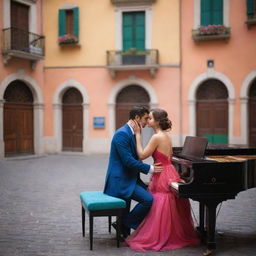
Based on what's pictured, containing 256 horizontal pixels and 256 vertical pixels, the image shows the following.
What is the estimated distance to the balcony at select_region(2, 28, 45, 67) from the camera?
1656 cm

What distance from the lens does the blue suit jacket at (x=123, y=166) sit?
5.00 meters

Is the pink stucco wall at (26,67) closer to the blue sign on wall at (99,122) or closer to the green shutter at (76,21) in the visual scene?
the green shutter at (76,21)

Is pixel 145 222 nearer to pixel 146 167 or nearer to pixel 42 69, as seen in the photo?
pixel 146 167

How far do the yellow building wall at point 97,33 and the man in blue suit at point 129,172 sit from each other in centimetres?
1341

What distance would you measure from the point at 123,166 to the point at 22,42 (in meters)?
13.7

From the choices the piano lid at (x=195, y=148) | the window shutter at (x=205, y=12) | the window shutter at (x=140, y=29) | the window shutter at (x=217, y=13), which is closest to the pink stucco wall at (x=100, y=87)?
the window shutter at (x=140, y=29)

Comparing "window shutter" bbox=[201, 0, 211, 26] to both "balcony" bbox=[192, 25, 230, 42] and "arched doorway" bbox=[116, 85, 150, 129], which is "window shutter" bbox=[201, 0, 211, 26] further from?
"arched doorway" bbox=[116, 85, 150, 129]

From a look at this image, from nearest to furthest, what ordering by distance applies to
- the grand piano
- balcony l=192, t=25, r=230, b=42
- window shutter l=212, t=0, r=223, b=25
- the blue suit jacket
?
1. the grand piano
2. the blue suit jacket
3. balcony l=192, t=25, r=230, b=42
4. window shutter l=212, t=0, r=223, b=25

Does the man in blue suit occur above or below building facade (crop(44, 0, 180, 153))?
below

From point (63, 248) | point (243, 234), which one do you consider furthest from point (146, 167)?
point (243, 234)

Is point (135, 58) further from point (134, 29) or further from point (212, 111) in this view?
point (212, 111)

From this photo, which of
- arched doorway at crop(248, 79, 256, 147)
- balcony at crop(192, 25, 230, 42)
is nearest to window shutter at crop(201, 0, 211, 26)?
balcony at crop(192, 25, 230, 42)

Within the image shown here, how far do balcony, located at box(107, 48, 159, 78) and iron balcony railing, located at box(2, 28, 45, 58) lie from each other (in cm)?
325

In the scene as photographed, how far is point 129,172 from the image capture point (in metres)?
5.14
